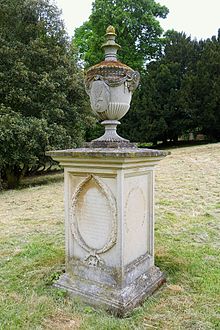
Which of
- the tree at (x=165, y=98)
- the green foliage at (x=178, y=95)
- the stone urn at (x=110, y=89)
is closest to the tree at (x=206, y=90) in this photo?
the green foliage at (x=178, y=95)

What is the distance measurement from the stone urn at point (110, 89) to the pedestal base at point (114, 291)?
3.61 feet

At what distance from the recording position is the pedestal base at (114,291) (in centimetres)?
218

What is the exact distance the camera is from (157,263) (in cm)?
295

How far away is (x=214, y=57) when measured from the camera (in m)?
15.7

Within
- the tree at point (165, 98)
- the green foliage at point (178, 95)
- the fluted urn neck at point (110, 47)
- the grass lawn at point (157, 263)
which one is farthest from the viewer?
the tree at point (165, 98)

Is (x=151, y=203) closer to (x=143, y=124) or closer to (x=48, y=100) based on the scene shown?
(x=48, y=100)

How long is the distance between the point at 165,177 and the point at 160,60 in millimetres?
11993

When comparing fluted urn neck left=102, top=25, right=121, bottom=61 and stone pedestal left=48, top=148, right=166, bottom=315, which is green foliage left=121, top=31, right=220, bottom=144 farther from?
stone pedestal left=48, top=148, right=166, bottom=315

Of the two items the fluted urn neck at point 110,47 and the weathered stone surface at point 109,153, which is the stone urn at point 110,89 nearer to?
the fluted urn neck at point 110,47

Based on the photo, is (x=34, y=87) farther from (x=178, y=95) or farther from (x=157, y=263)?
(x=178, y=95)

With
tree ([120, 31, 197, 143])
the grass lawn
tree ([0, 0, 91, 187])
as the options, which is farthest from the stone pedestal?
tree ([120, 31, 197, 143])

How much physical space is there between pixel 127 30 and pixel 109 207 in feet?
59.5

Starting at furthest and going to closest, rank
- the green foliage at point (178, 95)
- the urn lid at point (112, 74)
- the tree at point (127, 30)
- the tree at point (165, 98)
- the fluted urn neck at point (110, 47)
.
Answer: the tree at point (127, 30), the tree at point (165, 98), the green foliage at point (178, 95), the fluted urn neck at point (110, 47), the urn lid at point (112, 74)

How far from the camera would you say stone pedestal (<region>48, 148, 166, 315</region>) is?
2.22 m
